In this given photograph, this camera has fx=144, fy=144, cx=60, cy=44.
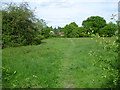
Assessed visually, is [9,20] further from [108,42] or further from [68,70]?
[108,42]

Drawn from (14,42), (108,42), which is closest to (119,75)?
(108,42)

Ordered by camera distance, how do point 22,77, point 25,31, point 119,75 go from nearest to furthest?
1. point 119,75
2. point 22,77
3. point 25,31

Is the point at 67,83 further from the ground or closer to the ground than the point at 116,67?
closer to the ground

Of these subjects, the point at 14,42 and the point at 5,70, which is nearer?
the point at 5,70

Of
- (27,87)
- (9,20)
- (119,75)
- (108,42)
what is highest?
(9,20)

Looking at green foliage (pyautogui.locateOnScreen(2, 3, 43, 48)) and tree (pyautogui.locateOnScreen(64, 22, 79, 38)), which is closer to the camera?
green foliage (pyautogui.locateOnScreen(2, 3, 43, 48))

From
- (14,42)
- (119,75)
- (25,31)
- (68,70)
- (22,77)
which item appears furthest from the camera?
(25,31)

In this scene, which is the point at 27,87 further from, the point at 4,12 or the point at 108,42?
the point at 4,12

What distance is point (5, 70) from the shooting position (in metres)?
8.07

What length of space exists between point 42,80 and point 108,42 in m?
3.73

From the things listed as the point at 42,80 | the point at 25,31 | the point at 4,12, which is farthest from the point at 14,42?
the point at 42,80

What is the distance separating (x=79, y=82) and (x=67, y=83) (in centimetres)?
56

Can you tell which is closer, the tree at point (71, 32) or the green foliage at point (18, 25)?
the green foliage at point (18, 25)

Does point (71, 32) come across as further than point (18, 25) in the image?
Yes
